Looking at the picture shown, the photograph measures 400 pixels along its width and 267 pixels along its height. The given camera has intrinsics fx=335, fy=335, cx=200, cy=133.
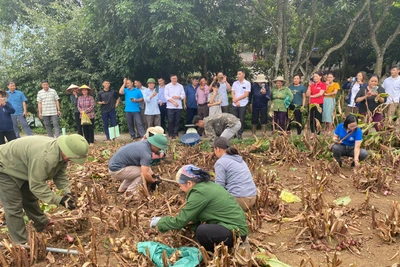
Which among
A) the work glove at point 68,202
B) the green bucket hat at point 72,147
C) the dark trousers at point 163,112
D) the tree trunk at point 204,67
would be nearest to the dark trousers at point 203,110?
the dark trousers at point 163,112

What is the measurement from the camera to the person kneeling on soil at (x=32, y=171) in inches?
127

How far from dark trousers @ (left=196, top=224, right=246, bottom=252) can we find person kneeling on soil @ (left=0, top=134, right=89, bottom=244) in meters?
1.36

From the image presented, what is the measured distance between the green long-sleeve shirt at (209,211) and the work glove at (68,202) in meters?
1.07

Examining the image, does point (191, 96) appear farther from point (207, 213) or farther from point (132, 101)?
point (207, 213)

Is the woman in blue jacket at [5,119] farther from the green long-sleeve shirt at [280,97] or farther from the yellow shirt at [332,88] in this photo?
the yellow shirt at [332,88]

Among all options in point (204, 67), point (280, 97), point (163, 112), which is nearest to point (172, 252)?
point (280, 97)

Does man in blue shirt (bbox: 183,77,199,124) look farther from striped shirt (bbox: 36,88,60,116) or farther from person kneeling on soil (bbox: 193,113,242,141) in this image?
striped shirt (bbox: 36,88,60,116)

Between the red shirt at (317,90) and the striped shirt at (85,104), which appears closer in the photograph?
the red shirt at (317,90)

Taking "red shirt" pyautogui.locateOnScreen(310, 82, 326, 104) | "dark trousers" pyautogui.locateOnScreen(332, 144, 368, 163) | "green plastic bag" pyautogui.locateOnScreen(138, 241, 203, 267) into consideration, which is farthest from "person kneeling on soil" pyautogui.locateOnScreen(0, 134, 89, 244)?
"red shirt" pyautogui.locateOnScreen(310, 82, 326, 104)

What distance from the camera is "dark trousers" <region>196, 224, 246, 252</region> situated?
10.3 ft

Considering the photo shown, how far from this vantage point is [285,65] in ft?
34.8

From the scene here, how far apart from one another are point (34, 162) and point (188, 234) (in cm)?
172

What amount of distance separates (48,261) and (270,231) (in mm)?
2378

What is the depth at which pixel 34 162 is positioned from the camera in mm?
Result: 3223
